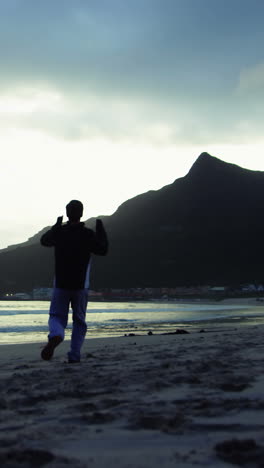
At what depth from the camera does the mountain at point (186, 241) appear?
13688cm

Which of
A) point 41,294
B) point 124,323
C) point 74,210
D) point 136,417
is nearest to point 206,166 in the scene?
point 41,294

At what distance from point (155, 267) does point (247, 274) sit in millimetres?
26981

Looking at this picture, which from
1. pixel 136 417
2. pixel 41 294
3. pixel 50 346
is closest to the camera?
pixel 136 417

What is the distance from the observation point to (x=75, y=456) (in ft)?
7.39

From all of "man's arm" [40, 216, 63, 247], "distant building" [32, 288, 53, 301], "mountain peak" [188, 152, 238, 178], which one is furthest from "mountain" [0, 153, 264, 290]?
"man's arm" [40, 216, 63, 247]

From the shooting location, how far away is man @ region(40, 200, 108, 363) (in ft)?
20.2

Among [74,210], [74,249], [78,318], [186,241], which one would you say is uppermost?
[186,241]

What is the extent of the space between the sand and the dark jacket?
138 cm

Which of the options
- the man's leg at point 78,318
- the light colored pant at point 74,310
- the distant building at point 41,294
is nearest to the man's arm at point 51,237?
the light colored pant at point 74,310

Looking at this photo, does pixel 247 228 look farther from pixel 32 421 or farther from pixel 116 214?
pixel 32 421

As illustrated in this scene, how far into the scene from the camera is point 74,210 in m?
6.30

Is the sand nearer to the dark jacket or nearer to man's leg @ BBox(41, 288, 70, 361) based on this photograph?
man's leg @ BBox(41, 288, 70, 361)

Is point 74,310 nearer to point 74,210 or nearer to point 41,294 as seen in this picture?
point 74,210

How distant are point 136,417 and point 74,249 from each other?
11.6 feet
